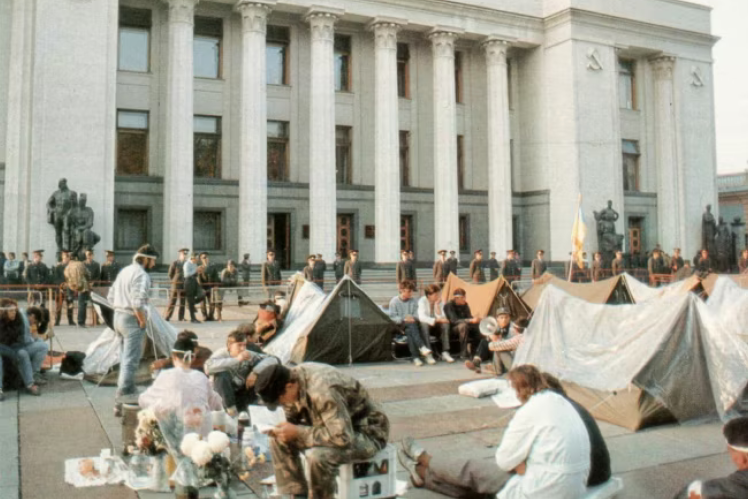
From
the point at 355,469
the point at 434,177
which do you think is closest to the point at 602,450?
the point at 355,469

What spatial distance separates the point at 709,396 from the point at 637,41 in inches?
1305

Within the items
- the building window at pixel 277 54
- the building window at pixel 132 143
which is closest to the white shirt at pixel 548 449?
the building window at pixel 132 143


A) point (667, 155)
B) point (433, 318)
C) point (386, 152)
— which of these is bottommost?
point (433, 318)

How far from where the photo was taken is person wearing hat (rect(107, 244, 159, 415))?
28.7ft

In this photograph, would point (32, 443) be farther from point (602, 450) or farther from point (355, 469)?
point (602, 450)

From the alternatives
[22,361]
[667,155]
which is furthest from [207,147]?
[667,155]

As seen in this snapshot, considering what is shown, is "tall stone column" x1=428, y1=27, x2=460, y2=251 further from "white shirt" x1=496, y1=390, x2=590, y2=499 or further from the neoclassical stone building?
"white shirt" x1=496, y1=390, x2=590, y2=499

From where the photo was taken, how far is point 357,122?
33.3m

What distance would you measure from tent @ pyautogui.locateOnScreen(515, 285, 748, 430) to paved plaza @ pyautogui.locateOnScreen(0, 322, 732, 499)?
0.22 metres

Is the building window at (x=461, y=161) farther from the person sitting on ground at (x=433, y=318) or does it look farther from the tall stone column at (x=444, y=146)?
the person sitting on ground at (x=433, y=318)

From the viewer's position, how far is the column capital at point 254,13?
28859 millimetres

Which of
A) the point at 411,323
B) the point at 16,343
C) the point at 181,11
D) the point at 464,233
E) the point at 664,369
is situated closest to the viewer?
the point at 664,369

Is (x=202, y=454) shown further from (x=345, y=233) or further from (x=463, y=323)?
(x=345, y=233)

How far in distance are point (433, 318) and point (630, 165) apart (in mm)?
29682
